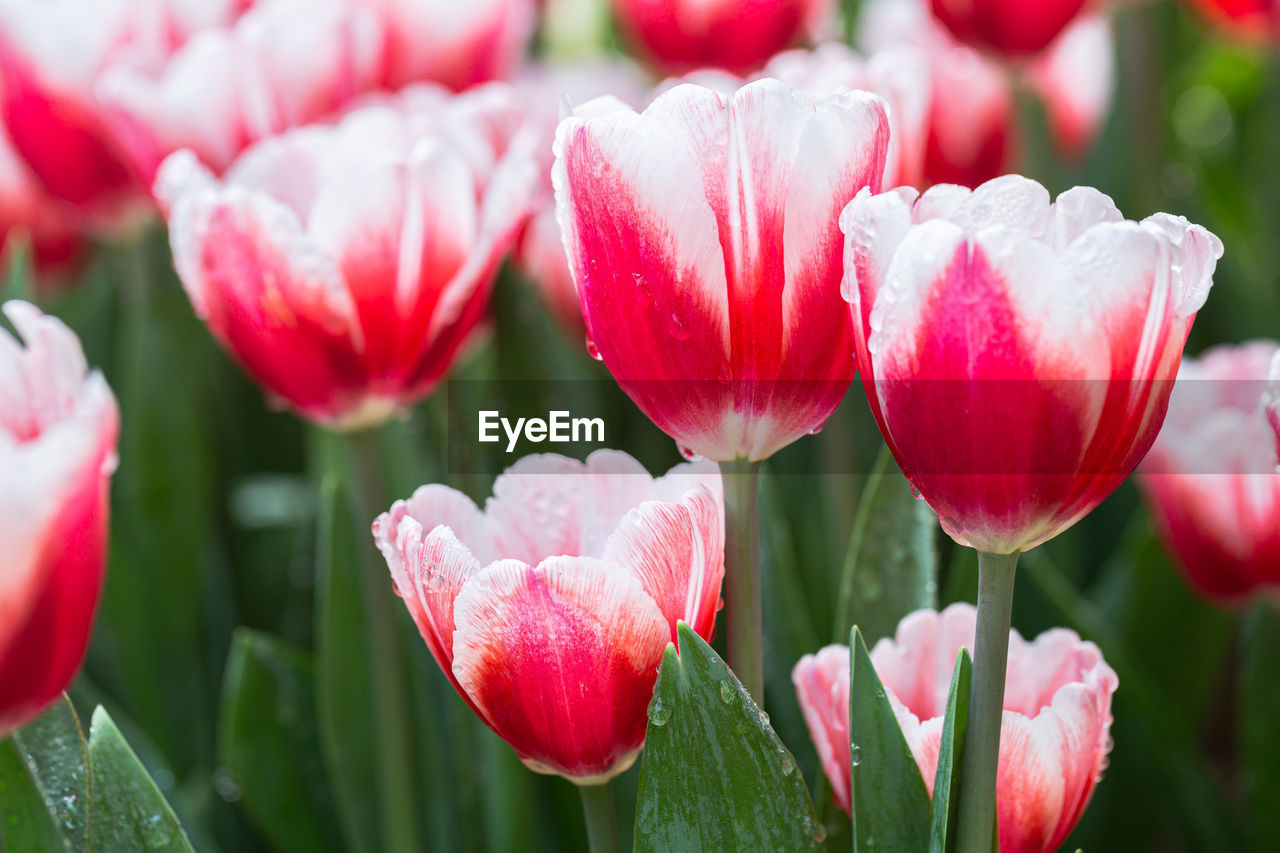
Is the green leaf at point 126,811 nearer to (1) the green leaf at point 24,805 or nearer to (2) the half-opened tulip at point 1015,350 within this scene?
(1) the green leaf at point 24,805

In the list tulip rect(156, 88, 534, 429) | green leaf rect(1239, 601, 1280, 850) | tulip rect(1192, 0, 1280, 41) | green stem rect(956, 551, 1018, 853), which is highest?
tulip rect(1192, 0, 1280, 41)

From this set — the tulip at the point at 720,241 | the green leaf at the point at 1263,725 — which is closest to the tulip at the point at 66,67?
the tulip at the point at 720,241

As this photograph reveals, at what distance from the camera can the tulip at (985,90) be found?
0.92m

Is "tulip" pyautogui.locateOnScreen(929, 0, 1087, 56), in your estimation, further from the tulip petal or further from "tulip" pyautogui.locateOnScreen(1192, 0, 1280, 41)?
the tulip petal

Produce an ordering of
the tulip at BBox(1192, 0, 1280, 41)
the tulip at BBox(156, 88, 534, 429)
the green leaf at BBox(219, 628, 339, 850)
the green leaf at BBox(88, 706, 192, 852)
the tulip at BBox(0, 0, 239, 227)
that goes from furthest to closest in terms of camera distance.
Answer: the tulip at BBox(1192, 0, 1280, 41) → the tulip at BBox(0, 0, 239, 227) → the green leaf at BBox(219, 628, 339, 850) → the tulip at BBox(156, 88, 534, 429) → the green leaf at BBox(88, 706, 192, 852)

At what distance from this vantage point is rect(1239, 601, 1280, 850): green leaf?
71cm

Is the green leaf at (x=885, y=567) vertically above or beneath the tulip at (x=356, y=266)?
beneath

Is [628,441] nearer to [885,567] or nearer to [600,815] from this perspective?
[885,567]

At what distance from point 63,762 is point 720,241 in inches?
12.0

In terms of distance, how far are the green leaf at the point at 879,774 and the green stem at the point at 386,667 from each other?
0.86 ft

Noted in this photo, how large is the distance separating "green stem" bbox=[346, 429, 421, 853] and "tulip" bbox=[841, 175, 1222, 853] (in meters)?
0.31

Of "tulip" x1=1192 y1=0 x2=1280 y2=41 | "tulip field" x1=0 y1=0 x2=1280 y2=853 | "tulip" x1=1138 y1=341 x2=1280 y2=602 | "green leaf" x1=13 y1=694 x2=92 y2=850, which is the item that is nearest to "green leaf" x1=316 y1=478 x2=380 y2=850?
"tulip field" x1=0 y1=0 x2=1280 y2=853

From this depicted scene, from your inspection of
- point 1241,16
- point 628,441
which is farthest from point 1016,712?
point 1241,16

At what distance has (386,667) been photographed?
62 cm
